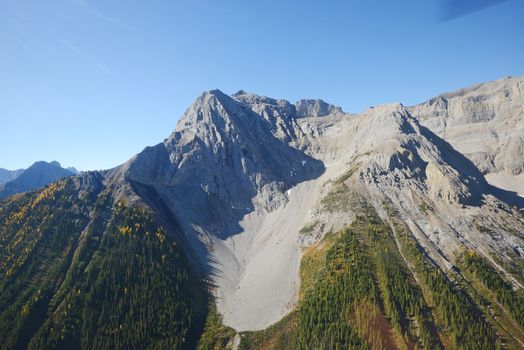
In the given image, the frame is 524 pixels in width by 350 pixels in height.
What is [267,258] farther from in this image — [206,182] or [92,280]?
[92,280]

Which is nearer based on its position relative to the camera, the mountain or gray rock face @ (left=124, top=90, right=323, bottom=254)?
the mountain

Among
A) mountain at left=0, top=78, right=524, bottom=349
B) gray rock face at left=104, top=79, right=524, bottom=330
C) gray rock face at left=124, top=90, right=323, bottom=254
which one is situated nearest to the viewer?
mountain at left=0, top=78, right=524, bottom=349

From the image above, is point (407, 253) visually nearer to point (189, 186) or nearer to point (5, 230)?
point (189, 186)

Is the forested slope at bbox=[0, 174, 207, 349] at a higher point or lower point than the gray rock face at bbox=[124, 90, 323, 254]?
lower

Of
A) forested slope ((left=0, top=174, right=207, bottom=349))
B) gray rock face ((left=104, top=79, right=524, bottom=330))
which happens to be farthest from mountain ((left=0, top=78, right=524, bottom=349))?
gray rock face ((left=104, top=79, right=524, bottom=330))

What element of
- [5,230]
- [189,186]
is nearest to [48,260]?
[5,230]

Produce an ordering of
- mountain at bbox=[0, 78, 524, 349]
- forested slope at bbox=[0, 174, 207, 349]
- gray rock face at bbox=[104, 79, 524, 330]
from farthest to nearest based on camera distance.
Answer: gray rock face at bbox=[104, 79, 524, 330]
forested slope at bbox=[0, 174, 207, 349]
mountain at bbox=[0, 78, 524, 349]

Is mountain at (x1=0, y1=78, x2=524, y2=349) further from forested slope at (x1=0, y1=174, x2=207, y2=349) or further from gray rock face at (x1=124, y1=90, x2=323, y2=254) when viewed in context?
gray rock face at (x1=124, y1=90, x2=323, y2=254)

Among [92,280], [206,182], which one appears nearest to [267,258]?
[206,182]

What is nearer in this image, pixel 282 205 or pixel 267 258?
pixel 267 258
